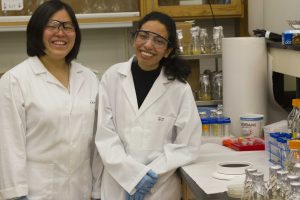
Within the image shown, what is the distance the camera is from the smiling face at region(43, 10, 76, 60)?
181cm

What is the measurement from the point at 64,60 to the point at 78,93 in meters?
0.17

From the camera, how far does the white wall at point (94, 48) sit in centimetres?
340

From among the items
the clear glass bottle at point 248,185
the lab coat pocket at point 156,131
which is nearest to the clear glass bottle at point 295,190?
the clear glass bottle at point 248,185

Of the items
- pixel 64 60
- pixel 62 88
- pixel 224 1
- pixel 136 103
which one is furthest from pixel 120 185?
pixel 224 1

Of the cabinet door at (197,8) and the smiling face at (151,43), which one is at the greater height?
the cabinet door at (197,8)

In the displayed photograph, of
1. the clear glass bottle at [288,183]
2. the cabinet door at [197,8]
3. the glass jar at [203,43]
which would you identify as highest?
the cabinet door at [197,8]

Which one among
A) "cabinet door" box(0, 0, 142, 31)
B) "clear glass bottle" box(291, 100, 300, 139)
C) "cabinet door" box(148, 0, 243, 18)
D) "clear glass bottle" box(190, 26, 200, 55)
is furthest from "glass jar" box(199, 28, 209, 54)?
"clear glass bottle" box(291, 100, 300, 139)

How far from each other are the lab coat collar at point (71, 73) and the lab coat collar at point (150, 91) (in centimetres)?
18

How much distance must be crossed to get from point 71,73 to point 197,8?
140 cm

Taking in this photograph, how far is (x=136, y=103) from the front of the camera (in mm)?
1868

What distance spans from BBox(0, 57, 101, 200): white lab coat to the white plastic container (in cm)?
76

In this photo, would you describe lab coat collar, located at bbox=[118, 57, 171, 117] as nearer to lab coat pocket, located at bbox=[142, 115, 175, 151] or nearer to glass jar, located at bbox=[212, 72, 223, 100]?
lab coat pocket, located at bbox=[142, 115, 175, 151]

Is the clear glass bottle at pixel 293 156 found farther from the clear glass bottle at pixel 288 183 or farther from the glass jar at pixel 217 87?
the glass jar at pixel 217 87

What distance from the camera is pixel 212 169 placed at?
178 centimetres
